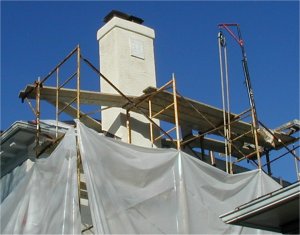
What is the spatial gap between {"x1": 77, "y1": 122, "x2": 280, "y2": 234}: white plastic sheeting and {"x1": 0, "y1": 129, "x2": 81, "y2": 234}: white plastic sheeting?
376 mm

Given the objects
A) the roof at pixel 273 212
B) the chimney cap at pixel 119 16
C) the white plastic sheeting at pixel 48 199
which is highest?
the chimney cap at pixel 119 16

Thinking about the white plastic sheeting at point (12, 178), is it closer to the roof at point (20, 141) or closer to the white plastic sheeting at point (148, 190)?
the roof at point (20, 141)

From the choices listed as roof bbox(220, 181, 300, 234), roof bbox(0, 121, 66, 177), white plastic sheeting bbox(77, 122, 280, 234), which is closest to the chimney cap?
roof bbox(0, 121, 66, 177)

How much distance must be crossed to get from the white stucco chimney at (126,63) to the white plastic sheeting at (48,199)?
2010 millimetres

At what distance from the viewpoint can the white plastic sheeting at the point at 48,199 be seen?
1022 cm

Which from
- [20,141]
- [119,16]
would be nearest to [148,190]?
[20,141]

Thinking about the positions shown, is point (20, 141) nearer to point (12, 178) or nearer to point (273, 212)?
point (12, 178)

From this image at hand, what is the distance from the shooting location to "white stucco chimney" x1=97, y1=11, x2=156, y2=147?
42.3ft

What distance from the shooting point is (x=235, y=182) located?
12.4 metres

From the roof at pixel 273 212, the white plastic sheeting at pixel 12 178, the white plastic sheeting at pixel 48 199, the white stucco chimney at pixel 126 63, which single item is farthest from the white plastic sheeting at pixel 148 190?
the white plastic sheeting at pixel 12 178

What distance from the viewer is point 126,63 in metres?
13.8

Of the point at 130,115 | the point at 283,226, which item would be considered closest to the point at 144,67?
the point at 130,115

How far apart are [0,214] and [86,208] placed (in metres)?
1.51

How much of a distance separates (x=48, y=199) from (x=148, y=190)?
62.9 inches
